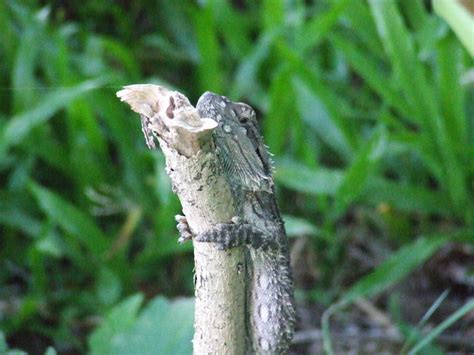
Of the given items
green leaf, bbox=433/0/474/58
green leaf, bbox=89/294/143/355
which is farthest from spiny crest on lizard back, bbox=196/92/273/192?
green leaf, bbox=89/294/143/355

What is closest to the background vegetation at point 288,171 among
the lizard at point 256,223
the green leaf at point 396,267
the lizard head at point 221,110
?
the green leaf at point 396,267


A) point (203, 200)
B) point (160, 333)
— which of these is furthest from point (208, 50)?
point (203, 200)

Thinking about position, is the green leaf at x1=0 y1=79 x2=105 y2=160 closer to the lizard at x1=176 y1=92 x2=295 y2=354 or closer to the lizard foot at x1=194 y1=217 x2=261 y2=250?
the lizard at x1=176 y1=92 x2=295 y2=354

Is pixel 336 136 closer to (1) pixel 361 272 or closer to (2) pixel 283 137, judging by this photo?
(2) pixel 283 137

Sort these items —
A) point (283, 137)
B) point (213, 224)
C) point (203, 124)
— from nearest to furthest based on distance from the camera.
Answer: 1. point (203, 124)
2. point (213, 224)
3. point (283, 137)

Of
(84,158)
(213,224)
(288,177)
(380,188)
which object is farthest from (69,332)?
(213,224)

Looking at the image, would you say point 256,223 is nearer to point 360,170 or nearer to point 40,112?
point 360,170
